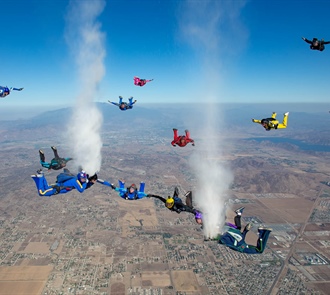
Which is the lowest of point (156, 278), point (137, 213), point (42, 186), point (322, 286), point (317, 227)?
point (317, 227)

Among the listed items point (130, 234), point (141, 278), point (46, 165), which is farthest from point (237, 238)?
point (130, 234)

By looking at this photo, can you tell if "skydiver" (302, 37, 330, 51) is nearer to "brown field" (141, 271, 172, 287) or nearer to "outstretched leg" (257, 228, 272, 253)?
"outstretched leg" (257, 228, 272, 253)

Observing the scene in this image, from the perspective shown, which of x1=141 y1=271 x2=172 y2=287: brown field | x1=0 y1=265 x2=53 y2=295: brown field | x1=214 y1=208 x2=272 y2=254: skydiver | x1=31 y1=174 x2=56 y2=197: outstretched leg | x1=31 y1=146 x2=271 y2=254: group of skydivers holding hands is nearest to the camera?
x1=214 y1=208 x2=272 y2=254: skydiver

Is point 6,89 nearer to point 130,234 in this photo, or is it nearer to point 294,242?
point 130,234

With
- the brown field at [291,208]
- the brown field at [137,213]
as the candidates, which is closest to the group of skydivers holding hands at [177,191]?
the brown field at [137,213]

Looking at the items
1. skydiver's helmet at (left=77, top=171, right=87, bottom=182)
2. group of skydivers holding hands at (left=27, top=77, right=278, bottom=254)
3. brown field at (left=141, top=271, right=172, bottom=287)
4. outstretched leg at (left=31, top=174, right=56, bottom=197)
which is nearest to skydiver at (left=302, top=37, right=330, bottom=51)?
group of skydivers holding hands at (left=27, top=77, right=278, bottom=254)

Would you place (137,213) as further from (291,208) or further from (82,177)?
(82,177)

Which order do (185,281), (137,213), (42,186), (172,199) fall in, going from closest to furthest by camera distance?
1. (172,199)
2. (42,186)
3. (185,281)
4. (137,213)

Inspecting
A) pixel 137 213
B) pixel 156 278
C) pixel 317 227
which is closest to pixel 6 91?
pixel 156 278
